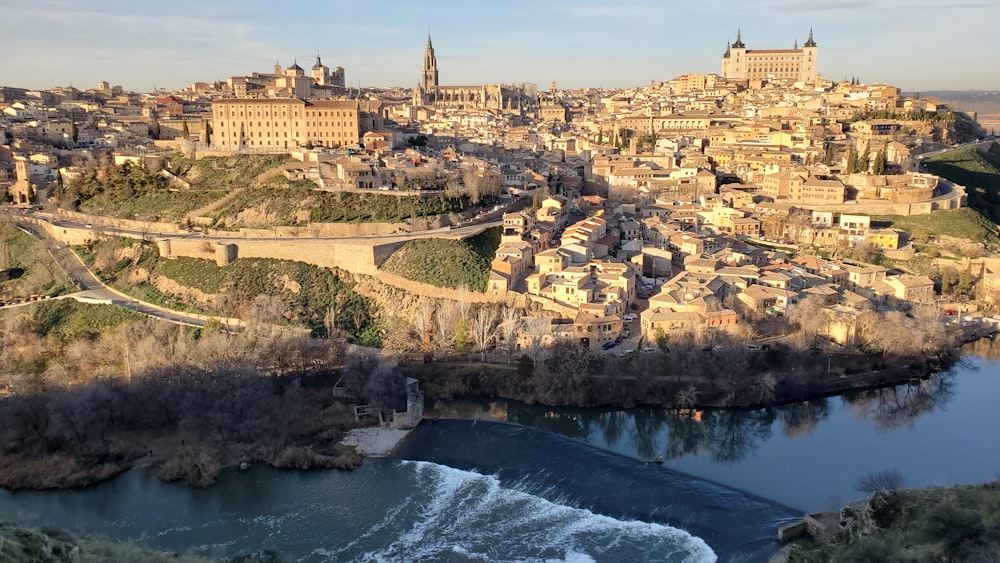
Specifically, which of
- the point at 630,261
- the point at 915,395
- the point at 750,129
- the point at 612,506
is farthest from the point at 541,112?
the point at 612,506

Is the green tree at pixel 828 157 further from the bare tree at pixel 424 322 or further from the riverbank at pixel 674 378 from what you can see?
the bare tree at pixel 424 322

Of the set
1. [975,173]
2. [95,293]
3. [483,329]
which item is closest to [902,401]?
[483,329]

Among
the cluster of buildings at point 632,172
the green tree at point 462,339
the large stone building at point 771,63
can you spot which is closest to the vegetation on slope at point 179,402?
the green tree at point 462,339

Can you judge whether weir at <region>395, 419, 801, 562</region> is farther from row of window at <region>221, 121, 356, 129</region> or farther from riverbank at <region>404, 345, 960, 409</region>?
row of window at <region>221, 121, 356, 129</region>

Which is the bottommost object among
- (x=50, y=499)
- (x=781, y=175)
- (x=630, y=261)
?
(x=50, y=499)

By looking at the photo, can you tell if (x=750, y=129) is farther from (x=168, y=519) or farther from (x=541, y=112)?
(x=168, y=519)

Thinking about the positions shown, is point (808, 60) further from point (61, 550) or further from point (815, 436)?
point (61, 550)
